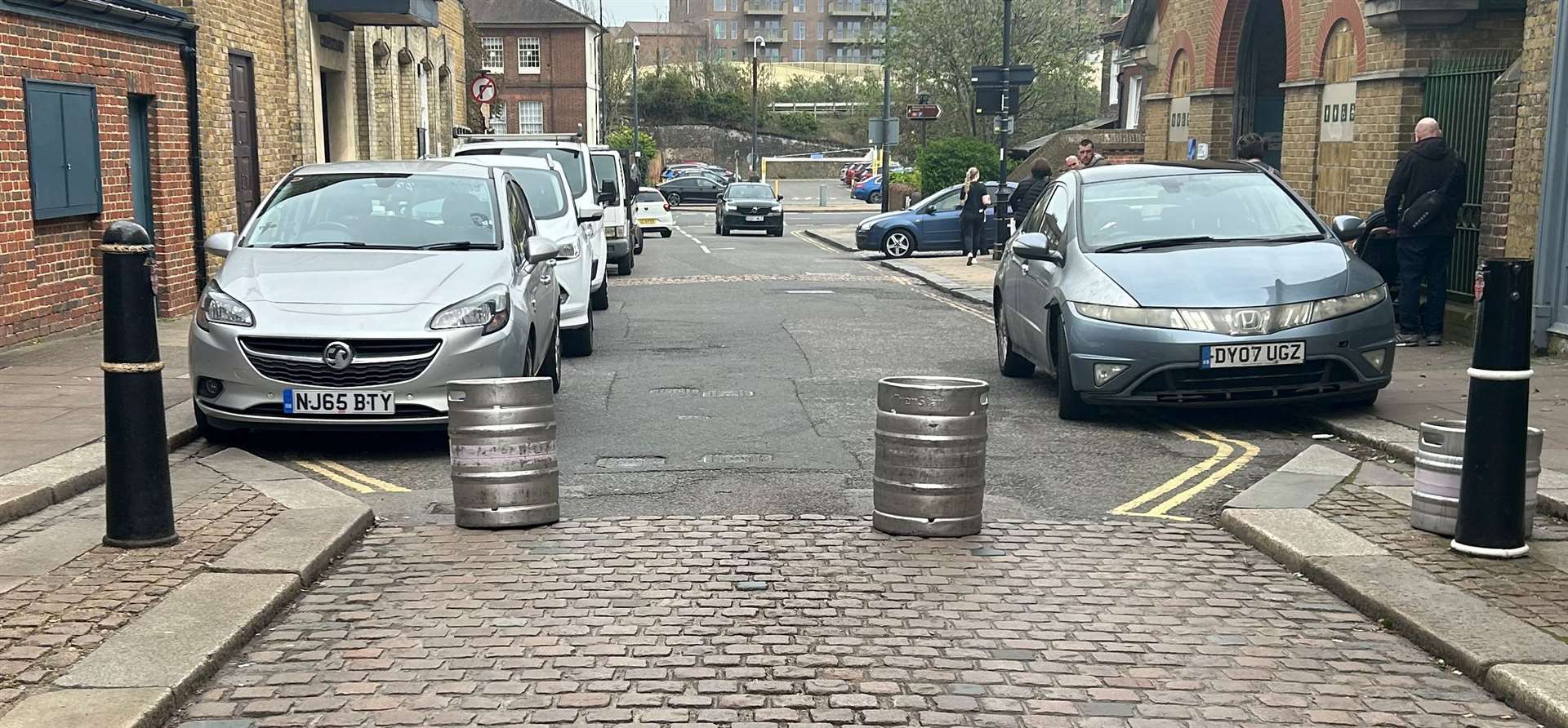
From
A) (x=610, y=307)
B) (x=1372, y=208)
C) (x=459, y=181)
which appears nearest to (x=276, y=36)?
(x=610, y=307)

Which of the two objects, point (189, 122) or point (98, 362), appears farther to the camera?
point (189, 122)

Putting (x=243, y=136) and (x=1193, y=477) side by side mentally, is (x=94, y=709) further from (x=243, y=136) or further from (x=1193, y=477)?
(x=243, y=136)

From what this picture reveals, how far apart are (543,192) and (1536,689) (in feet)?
39.3

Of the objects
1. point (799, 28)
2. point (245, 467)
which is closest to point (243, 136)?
point (245, 467)

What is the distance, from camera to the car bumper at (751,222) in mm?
40688

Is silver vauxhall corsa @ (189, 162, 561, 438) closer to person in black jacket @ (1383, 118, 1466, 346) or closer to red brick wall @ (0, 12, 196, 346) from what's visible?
red brick wall @ (0, 12, 196, 346)

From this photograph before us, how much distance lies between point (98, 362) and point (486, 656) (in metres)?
7.73

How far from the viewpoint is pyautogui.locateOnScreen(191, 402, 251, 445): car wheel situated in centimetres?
894

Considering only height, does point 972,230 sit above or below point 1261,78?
below

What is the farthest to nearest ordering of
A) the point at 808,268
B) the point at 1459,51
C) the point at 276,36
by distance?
1. the point at 808,268
2. the point at 276,36
3. the point at 1459,51

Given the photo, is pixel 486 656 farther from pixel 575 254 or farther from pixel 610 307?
pixel 610 307

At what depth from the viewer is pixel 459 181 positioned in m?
10.5

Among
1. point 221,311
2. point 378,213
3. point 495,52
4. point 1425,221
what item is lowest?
point 221,311

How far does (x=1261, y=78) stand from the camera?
22.4 m
